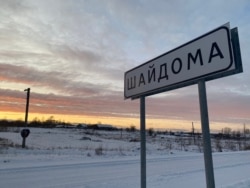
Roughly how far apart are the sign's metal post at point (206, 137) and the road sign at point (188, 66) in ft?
0.53

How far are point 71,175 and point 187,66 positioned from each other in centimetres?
707

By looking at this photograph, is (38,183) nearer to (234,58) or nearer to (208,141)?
(208,141)

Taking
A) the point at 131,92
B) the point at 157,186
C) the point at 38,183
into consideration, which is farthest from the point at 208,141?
the point at 38,183

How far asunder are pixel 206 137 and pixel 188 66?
2.49 feet

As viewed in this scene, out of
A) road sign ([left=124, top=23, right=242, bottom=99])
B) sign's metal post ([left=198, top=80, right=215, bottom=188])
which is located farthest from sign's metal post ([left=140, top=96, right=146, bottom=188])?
sign's metal post ([left=198, top=80, right=215, bottom=188])

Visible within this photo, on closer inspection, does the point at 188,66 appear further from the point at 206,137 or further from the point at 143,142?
the point at 143,142

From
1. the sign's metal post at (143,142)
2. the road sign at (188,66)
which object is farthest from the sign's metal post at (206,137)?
the sign's metal post at (143,142)

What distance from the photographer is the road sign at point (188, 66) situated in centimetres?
225

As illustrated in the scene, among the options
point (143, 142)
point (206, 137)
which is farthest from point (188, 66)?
point (143, 142)

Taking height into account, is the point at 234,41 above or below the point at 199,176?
above

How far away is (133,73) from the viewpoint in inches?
145

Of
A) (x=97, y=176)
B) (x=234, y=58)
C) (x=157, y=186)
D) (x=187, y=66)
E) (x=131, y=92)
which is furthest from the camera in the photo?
(x=97, y=176)

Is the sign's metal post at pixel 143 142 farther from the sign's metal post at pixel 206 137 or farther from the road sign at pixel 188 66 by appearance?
the sign's metal post at pixel 206 137

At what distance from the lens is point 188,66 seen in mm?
2676
